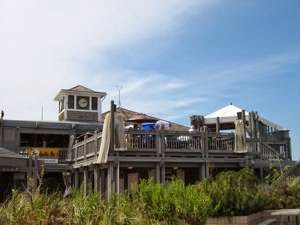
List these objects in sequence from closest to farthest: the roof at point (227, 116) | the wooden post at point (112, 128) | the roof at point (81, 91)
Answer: the wooden post at point (112, 128) → the roof at point (227, 116) → the roof at point (81, 91)

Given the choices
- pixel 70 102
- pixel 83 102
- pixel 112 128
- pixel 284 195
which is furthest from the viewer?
pixel 83 102

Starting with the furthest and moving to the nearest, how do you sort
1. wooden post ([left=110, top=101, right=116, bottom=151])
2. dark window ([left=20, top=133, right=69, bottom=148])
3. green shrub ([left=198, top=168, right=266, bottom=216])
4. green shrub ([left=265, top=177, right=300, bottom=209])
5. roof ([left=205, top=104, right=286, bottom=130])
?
dark window ([left=20, top=133, right=69, bottom=148]) → roof ([left=205, top=104, right=286, bottom=130]) → wooden post ([left=110, top=101, right=116, bottom=151]) → green shrub ([left=265, top=177, right=300, bottom=209]) → green shrub ([left=198, top=168, right=266, bottom=216])

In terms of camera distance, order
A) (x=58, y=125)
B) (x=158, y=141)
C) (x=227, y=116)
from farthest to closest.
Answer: (x=58, y=125) < (x=227, y=116) < (x=158, y=141)

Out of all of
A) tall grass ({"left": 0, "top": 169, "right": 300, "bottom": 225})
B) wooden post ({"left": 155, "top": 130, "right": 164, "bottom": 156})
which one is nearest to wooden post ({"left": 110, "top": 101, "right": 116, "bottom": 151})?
wooden post ({"left": 155, "top": 130, "right": 164, "bottom": 156})

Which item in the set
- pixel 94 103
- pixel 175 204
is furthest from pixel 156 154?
pixel 94 103

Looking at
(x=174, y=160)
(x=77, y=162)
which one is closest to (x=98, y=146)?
(x=174, y=160)

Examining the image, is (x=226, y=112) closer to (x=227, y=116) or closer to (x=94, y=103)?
(x=227, y=116)

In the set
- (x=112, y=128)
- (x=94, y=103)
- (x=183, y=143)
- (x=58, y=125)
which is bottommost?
(x=183, y=143)

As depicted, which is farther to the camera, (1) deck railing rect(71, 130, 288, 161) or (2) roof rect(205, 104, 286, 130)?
(2) roof rect(205, 104, 286, 130)

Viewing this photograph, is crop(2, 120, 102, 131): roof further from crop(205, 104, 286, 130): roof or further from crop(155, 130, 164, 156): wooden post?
crop(155, 130, 164, 156): wooden post

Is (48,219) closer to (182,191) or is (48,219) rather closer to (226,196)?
(182,191)

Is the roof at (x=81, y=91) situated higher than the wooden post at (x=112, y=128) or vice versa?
the roof at (x=81, y=91)

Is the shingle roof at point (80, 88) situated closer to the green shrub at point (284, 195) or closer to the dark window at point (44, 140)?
the dark window at point (44, 140)

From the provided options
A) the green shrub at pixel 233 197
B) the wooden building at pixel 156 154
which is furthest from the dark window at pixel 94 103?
the green shrub at pixel 233 197
